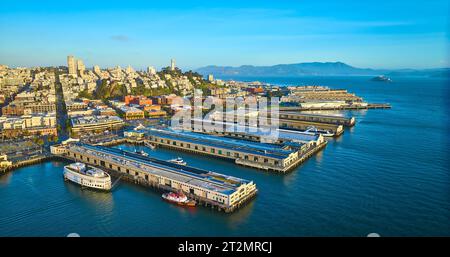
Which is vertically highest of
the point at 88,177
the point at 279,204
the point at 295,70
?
the point at 295,70

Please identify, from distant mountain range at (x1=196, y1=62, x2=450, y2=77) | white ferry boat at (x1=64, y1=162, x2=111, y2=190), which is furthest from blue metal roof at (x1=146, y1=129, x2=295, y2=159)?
distant mountain range at (x1=196, y1=62, x2=450, y2=77)

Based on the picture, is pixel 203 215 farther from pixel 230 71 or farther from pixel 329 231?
pixel 230 71

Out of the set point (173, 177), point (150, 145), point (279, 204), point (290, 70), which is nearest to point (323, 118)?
point (150, 145)

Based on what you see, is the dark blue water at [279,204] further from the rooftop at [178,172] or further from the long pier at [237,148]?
the rooftop at [178,172]

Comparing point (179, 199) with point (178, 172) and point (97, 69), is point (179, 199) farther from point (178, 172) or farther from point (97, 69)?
point (97, 69)

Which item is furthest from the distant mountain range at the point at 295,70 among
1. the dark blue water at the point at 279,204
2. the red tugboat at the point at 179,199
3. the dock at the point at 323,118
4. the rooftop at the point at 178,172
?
the red tugboat at the point at 179,199
